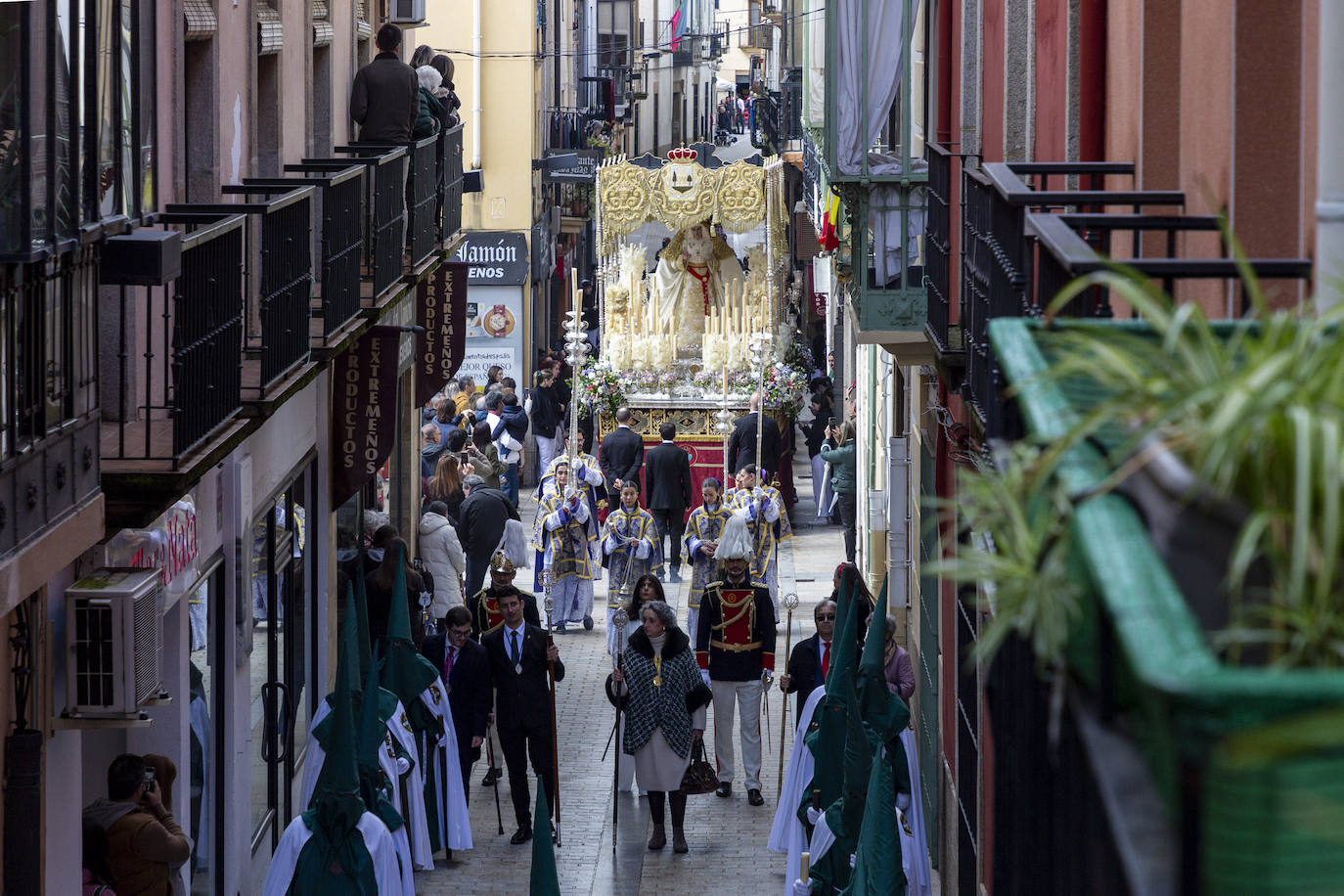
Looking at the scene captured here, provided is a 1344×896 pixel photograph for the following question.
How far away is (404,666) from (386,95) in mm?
5529

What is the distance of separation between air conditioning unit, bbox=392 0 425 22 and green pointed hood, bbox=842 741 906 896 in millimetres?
12624

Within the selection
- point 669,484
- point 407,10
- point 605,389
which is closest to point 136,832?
point 407,10

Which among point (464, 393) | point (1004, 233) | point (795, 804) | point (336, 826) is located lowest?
point (795, 804)

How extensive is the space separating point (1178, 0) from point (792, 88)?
34.9 m

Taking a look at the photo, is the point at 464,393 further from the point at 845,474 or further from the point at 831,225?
the point at 831,225

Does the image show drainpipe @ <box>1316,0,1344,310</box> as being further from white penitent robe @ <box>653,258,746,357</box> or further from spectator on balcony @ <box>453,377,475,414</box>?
white penitent robe @ <box>653,258,746,357</box>

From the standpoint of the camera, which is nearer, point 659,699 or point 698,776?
point 659,699

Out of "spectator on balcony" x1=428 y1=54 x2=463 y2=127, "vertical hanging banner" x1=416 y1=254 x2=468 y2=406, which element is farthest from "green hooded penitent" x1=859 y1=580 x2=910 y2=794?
"vertical hanging banner" x1=416 y1=254 x2=468 y2=406

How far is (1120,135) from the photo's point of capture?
780 cm

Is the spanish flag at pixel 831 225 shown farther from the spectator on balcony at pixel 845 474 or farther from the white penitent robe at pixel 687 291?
the white penitent robe at pixel 687 291

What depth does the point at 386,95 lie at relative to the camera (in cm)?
1602

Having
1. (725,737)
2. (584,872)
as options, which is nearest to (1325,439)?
(584,872)

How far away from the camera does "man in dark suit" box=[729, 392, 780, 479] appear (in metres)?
23.7

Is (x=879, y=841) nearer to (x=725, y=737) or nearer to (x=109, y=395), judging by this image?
(x=109, y=395)
